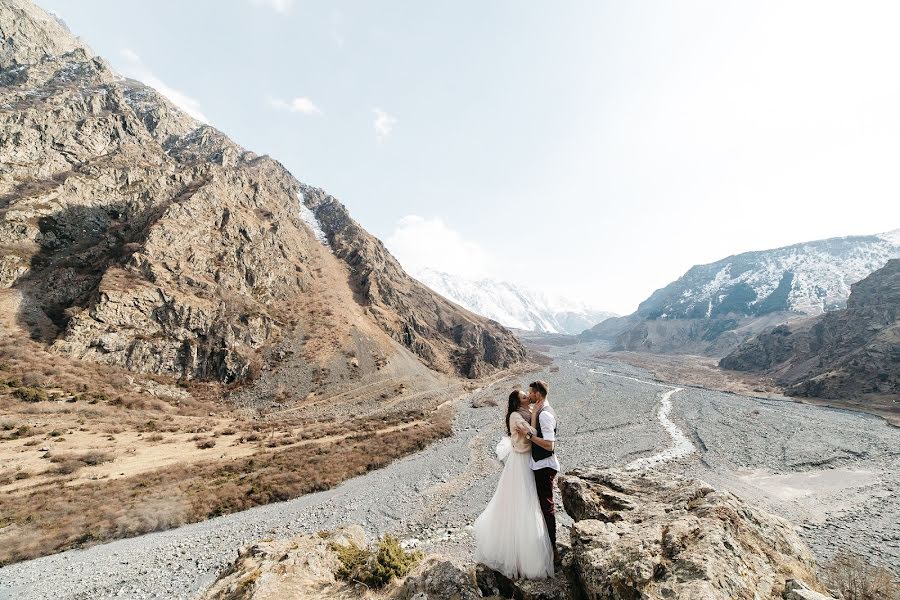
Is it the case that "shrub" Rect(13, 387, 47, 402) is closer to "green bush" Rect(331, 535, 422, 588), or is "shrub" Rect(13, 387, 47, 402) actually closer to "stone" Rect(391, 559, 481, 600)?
"green bush" Rect(331, 535, 422, 588)

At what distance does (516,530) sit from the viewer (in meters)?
6.92

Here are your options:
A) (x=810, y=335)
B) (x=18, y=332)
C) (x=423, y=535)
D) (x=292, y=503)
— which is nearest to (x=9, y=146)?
(x=18, y=332)

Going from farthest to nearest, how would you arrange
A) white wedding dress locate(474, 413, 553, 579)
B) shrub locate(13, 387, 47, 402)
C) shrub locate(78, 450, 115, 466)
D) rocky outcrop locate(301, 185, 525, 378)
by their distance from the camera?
rocky outcrop locate(301, 185, 525, 378)
shrub locate(13, 387, 47, 402)
shrub locate(78, 450, 115, 466)
white wedding dress locate(474, 413, 553, 579)

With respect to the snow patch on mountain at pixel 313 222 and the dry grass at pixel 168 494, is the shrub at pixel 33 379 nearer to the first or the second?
the dry grass at pixel 168 494

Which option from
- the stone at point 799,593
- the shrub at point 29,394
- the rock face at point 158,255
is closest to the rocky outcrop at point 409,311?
the rock face at point 158,255

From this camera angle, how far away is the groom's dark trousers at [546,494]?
6888 mm

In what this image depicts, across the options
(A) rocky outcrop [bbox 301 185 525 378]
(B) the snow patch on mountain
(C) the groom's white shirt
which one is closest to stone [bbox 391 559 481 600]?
(C) the groom's white shirt

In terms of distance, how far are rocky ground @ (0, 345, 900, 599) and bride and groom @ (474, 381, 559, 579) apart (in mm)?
10985

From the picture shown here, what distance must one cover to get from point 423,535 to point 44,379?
5015cm

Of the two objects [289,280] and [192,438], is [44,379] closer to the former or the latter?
[192,438]

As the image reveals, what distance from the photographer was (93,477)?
85.1ft

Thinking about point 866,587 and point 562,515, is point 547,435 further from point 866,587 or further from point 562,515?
point 562,515

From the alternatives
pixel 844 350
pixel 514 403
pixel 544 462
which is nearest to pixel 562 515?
pixel 544 462

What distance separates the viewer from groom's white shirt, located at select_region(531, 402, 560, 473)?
673 cm
